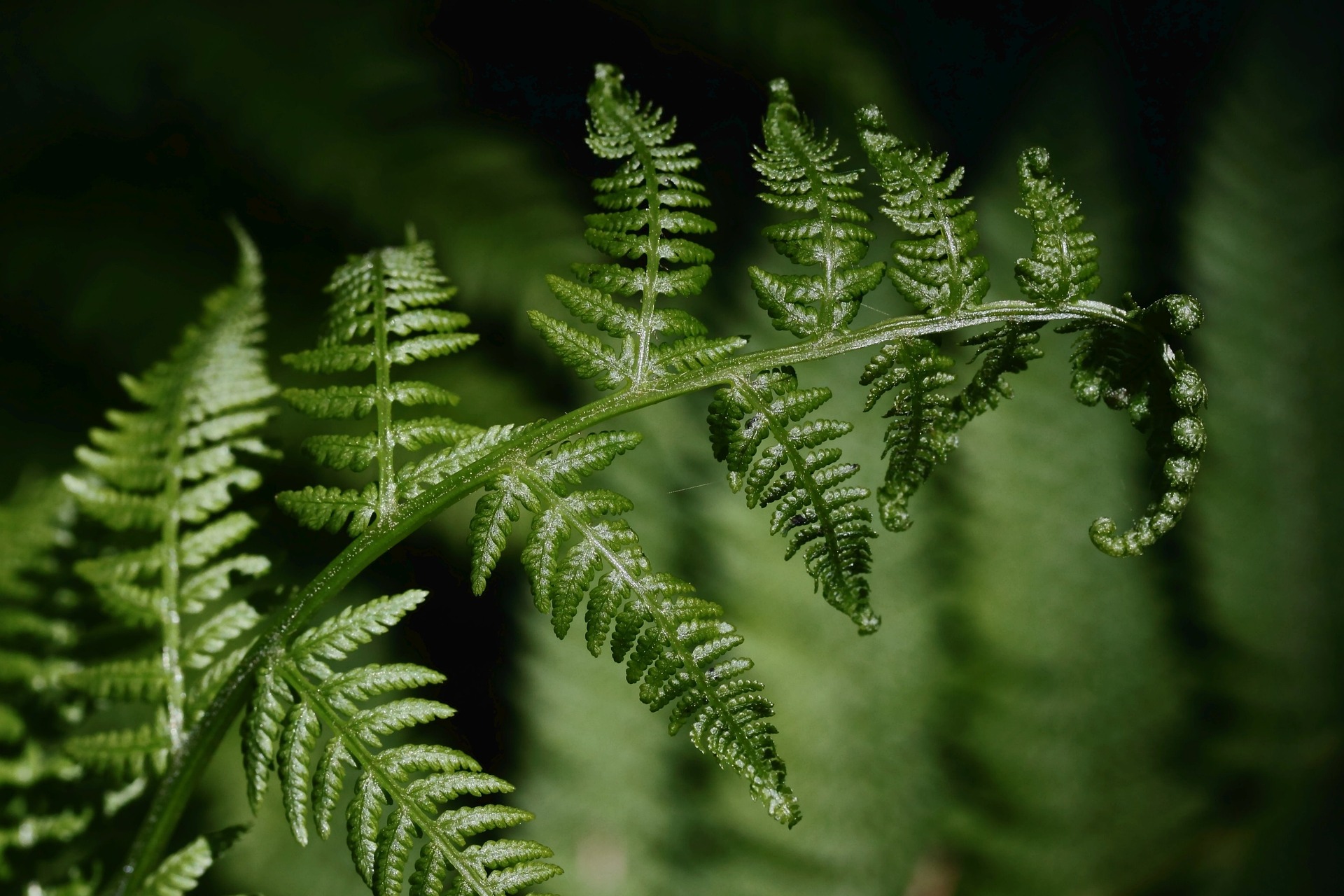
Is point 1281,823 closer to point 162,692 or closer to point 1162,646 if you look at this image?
point 1162,646

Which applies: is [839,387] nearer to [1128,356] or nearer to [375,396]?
[1128,356]

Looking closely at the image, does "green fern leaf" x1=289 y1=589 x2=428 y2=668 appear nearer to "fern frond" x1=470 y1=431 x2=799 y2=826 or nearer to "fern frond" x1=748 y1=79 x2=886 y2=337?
"fern frond" x1=470 y1=431 x2=799 y2=826

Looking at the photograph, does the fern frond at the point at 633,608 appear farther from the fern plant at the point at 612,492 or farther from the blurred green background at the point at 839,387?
the blurred green background at the point at 839,387

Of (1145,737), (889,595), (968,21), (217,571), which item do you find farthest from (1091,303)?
(1145,737)

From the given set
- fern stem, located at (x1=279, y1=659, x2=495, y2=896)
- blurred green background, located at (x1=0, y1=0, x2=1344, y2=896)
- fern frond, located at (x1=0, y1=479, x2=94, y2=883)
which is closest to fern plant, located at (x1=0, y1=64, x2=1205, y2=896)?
fern stem, located at (x1=279, y1=659, x2=495, y2=896)

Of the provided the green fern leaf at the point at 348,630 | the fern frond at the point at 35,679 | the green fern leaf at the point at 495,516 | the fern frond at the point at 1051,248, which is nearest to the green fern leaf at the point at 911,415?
the fern frond at the point at 1051,248
